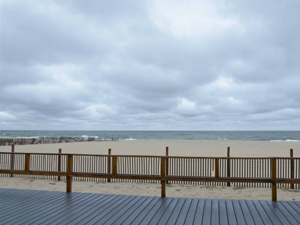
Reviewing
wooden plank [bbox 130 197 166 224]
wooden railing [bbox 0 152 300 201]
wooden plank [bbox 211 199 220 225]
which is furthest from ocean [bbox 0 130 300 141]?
wooden plank [bbox 130 197 166 224]

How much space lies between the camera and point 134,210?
18.9 ft

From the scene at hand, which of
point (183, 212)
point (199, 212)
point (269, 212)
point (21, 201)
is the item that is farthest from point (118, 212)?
point (269, 212)

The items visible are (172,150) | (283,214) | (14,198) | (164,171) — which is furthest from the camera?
(172,150)

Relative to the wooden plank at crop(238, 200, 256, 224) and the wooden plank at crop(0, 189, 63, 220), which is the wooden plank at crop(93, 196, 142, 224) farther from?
the wooden plank at crop(238, 200, 256, 224)

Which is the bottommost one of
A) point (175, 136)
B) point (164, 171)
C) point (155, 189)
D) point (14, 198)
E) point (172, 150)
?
point (175, 136)

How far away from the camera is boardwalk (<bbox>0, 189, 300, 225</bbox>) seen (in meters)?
5.04

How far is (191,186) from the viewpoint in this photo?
11.3 metres

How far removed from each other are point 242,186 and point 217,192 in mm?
1617

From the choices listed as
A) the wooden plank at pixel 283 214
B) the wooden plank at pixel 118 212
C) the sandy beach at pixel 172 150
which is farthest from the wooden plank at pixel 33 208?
the sandy beach at pixel 172 150

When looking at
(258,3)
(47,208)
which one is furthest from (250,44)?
(47,208)

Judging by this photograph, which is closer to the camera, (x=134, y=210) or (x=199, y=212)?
(x=199, y=212)

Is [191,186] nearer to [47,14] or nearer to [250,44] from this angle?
[47,14]

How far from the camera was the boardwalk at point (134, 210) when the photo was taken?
5039 mm

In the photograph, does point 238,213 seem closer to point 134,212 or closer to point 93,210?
point 134,212
